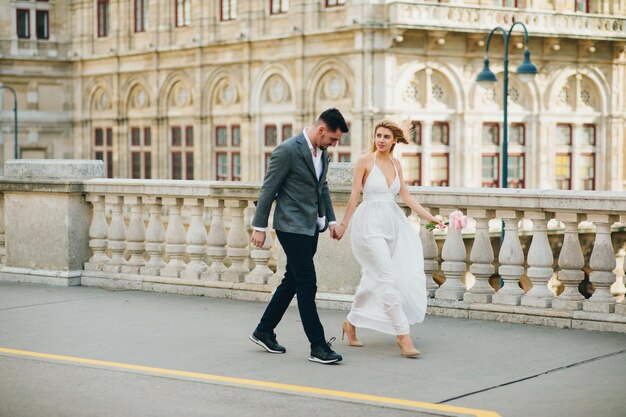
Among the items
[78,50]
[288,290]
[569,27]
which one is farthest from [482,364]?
[78,50]

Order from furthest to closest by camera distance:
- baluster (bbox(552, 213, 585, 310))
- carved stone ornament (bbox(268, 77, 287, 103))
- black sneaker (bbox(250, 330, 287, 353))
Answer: carved stone ornament (bbox(268, 77, 287, 103)) < baluster (bbox(552, 213, 585, 310)) < black sneaker (bbox(250, 330, 287, 353))

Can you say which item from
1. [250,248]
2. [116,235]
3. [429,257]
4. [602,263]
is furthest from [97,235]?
[602,263]

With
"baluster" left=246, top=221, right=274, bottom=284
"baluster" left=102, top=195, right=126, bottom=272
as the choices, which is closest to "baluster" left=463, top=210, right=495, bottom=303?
"baluster" left=246, top=221, right=274, bottom=284

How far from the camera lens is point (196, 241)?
12727mm

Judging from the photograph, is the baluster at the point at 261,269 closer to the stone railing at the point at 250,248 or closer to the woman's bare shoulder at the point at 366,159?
the stone railing at the point at 250,248

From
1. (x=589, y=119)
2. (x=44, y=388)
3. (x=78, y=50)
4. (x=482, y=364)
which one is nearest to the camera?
(x=44, y=388)

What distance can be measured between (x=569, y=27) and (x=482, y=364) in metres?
35.9

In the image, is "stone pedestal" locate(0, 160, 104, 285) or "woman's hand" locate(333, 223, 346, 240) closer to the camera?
"woman's hand" locate(333, 223, 346, 240)

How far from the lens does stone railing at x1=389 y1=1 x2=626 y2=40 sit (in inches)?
1576

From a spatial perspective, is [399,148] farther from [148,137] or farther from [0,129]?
[0,129]

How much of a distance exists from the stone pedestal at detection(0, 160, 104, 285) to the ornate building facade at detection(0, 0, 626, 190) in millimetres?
26772

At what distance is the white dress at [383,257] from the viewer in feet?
31.1

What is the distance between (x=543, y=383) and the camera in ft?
26.8

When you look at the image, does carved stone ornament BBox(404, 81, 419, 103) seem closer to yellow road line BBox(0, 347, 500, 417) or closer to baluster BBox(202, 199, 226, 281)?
baluster BBox(202, 199, 226, 281)
